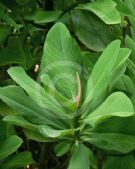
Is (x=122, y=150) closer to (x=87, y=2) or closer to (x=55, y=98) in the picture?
(x=55, y=98)

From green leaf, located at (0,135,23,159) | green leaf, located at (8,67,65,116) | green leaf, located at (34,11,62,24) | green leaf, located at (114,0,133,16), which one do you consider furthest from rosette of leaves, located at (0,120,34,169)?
green leaf, located at (114,0,133,16)

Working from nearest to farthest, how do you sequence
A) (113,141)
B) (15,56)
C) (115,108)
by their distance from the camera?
(115,108), (113,141), (15,56)

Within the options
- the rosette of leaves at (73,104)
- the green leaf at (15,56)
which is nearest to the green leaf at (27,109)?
the rosette of leaves at (73,104)

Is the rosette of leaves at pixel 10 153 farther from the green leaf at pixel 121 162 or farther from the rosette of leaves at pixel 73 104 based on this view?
the green leaf at pixel 121 162

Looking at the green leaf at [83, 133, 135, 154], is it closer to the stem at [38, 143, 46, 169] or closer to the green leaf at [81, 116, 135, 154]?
the green leaf at [81, 116, 135, 154]

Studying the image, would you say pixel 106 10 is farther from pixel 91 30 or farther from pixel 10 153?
pixel 10 153

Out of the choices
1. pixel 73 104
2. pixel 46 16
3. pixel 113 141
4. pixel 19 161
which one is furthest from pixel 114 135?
pixel 46 16
